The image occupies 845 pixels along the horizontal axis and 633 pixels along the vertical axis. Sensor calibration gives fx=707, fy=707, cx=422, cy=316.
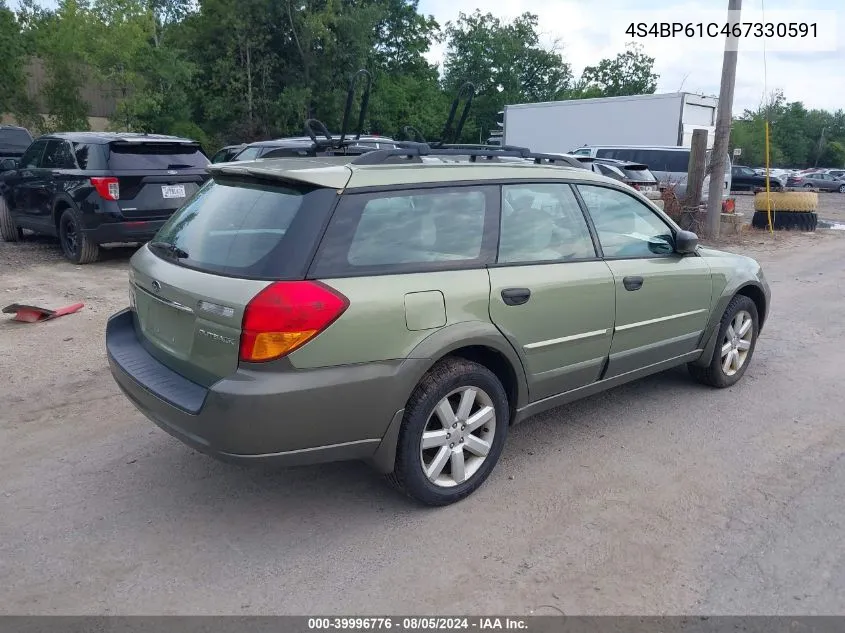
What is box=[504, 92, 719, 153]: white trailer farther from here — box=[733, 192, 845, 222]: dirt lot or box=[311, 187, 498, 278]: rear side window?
box=[311, 187, 498, 278]: rear side window

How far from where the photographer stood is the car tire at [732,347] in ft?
16.5

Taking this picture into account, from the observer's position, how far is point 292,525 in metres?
3.31

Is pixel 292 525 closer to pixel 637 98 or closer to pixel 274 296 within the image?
pixel 274 296

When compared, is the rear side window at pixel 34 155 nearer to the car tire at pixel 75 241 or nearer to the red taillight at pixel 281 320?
the car tire at pixel 75 241

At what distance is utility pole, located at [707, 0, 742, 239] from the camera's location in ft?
44.4

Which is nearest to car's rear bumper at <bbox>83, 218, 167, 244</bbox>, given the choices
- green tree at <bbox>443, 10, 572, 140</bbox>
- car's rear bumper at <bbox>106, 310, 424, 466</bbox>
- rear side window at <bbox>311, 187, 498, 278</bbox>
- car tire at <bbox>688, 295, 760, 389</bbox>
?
car's rear bumper at <bbox>106, 310, 424, 466</bbox>

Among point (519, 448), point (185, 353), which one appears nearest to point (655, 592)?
point (519, 448)

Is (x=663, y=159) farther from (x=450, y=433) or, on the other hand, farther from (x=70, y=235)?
(x=450, y=433)

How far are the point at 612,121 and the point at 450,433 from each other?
21.5 m

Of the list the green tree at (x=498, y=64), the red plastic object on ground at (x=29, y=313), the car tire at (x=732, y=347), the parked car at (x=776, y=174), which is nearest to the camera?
the car tire at (x=732, y=347)

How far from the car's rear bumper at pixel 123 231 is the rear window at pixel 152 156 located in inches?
26.6

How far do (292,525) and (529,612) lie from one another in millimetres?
1189

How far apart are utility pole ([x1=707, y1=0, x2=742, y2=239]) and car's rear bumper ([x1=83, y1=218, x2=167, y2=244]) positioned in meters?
10.4
